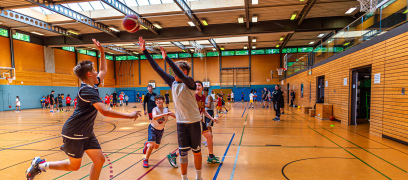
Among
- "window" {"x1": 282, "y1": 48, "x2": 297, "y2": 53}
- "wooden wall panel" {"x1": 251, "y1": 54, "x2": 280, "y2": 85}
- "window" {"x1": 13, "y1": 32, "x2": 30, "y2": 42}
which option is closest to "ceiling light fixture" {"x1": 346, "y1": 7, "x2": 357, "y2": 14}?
"window" {"x1": 282, "y1": 48, "x2": 297, "y2": 53}

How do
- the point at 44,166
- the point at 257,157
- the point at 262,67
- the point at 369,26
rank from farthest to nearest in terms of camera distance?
the point at 262,67 < the point at 369,26 < the point at 257,157 < the point at 44,166

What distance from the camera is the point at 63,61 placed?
29.5m

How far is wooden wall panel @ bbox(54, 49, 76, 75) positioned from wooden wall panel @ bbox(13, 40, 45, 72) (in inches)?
82.0

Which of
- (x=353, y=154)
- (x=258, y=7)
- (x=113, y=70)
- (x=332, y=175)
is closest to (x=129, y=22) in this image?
(x=332, y=175)

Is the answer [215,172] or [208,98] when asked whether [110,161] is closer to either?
[215,172]

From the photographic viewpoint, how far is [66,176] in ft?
14.5

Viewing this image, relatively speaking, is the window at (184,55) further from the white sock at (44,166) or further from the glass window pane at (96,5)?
the white sock at (44,166)

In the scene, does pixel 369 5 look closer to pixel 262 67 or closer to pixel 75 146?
pixel 75 146

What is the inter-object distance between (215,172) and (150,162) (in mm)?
1740

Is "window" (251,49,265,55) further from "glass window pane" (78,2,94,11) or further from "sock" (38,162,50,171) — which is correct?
"sock" (38,162,50,171)

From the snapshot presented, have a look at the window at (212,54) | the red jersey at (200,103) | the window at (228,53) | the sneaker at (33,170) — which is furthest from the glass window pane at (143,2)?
the window at (228,53)

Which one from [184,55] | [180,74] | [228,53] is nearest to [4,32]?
[184,55]

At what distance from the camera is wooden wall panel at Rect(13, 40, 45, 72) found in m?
23.8

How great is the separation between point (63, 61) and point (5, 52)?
7.19 m
